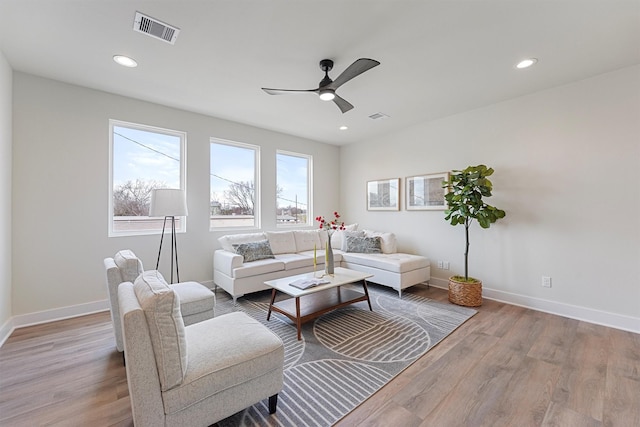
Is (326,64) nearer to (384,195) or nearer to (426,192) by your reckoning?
(426,192)

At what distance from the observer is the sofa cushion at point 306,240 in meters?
4.91

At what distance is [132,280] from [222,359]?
48.6 inches

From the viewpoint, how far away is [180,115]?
3.98 m

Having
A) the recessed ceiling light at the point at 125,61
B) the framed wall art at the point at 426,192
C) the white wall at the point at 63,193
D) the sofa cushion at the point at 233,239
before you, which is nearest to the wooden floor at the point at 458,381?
the white wall at the point at 63,193

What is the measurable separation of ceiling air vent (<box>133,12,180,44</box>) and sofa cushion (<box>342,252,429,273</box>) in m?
3.68

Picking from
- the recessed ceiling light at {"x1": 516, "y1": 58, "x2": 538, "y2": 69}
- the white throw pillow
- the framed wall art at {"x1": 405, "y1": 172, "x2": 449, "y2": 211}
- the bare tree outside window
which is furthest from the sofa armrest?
the recessed ceiling light at {"x1": 516, "y1": 58, "x2": 538, "y2": 69}

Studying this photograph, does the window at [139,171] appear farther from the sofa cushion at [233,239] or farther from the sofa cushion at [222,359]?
the sofa cushion at [222,359]

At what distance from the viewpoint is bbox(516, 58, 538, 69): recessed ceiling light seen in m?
2.66

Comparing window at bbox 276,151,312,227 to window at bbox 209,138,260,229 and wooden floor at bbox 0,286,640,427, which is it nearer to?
window at bbox 209,138,260,229

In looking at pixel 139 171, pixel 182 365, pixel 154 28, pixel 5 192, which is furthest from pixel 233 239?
pixel 182 365

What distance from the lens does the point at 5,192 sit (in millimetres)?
2674

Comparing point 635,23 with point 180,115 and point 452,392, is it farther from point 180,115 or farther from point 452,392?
point 180,115

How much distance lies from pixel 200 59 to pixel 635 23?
382cm

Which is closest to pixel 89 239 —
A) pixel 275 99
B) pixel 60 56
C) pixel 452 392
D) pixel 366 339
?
pixel 60 56
